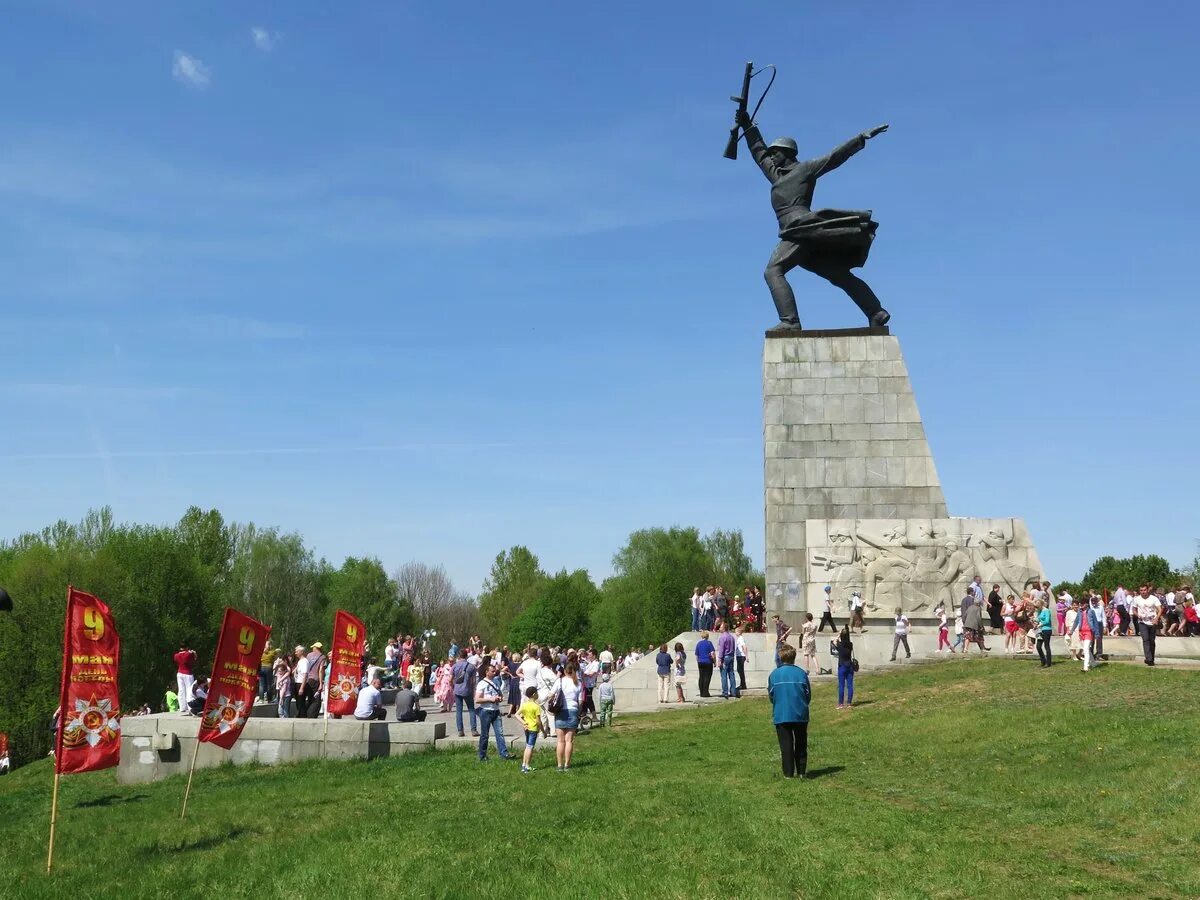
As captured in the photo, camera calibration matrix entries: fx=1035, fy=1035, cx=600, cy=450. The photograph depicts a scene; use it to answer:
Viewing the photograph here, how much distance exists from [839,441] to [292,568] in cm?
5502

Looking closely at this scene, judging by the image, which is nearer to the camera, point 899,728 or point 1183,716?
point 1183,716

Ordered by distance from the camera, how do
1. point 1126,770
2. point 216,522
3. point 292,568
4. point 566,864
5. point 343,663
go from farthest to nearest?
point 292,568, point 216,522, point 343,663, point 1126,770, point 566,864

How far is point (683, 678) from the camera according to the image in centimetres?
2509

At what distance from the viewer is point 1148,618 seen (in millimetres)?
20297

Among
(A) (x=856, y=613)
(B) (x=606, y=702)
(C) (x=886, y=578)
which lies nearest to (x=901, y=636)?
(A) (x=856, y=613)

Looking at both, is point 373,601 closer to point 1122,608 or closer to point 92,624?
point 1122,608

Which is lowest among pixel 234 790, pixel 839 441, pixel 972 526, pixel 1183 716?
pixel 234 790

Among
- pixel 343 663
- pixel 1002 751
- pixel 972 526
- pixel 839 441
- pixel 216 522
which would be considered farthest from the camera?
pixel 216 522

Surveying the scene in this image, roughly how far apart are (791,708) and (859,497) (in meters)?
17.6

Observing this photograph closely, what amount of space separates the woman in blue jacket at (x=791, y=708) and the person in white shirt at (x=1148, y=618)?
438 inches

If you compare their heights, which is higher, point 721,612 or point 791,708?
point 721,612

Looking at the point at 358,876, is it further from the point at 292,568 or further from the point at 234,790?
the point at 292,568

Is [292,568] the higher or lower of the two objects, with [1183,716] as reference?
higher

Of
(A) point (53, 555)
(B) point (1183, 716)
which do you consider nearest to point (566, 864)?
(B) point (1183, 716)
